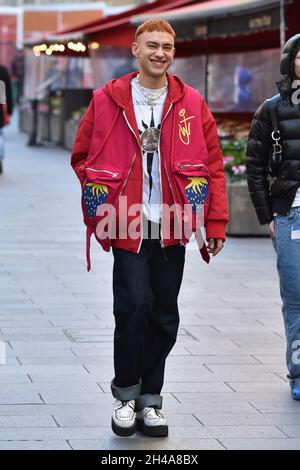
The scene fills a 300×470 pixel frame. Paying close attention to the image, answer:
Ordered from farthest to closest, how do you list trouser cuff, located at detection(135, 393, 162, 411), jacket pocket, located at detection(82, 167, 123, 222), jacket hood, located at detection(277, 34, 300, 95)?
1. jacket hood, located at detection(277, 34, 300, 95)
2. trouser cuff, located at detection(135, 393, 162, 411)
3. jacket pocket, located at detection(82, 167, 123, 222)

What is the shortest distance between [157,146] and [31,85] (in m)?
28.9

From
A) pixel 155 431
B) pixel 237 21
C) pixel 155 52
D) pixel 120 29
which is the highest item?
pixel 155 52

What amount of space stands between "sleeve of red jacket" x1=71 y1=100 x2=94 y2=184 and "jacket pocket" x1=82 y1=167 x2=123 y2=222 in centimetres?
10

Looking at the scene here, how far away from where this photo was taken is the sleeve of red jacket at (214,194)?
6004mm

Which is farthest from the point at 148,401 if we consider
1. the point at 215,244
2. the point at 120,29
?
the point at 120,29

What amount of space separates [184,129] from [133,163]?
0.90ft

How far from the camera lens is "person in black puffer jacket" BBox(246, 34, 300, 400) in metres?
6.70

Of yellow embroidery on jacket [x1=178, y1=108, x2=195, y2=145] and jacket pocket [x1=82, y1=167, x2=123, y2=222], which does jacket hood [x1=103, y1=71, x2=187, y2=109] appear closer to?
yellow embroidery on jacket [x1=178, y1=108, x2=195, y2=145]

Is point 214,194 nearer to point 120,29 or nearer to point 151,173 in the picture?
point 151,173

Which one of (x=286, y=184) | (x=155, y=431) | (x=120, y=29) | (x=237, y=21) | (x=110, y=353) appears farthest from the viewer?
(x=120, y=29)

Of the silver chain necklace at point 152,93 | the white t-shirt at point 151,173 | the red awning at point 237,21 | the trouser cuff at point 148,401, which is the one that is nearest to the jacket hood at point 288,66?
the silver chain necklace at point 152,93

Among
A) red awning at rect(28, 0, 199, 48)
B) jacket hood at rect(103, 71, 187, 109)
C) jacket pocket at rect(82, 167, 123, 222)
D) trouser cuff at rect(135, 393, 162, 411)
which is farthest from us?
red awning at rect(28, 0, 199, 48)

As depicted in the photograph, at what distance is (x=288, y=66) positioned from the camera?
671 cm

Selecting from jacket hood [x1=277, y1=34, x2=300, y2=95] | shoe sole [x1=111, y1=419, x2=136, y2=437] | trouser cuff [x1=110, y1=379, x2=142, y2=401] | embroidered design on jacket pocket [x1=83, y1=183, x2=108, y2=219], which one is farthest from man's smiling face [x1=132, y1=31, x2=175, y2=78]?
shoe sole [x1=111, y1=419, x2=136, y2=437]
